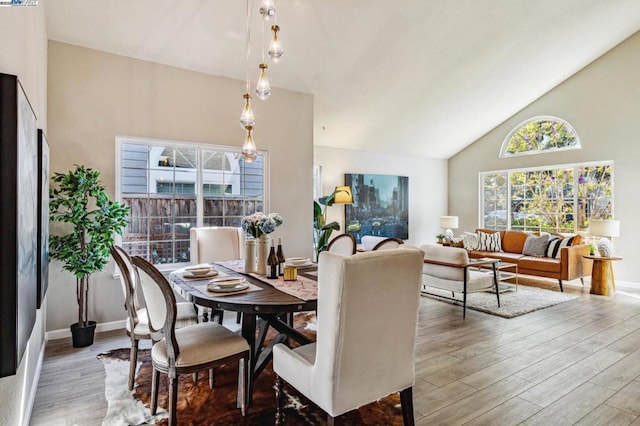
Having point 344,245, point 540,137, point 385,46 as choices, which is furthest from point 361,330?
point 540,137

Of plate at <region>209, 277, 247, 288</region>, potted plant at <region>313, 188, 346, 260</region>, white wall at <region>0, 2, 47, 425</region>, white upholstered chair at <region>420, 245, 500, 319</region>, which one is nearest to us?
white wall at <region>0, 2, 47, 425</region>

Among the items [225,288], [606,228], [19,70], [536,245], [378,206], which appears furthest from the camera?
[378,206]

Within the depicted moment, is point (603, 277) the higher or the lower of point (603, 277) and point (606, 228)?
the lower

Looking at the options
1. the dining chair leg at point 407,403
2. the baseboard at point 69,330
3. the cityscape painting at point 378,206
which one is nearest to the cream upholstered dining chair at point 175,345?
the dining chair leg at point 407,403

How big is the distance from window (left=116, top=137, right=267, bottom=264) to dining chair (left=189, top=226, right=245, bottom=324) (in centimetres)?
70

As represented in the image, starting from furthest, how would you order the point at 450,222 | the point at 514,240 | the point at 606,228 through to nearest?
the point at 450,222 < the point at 514,240 < the point at 606,228

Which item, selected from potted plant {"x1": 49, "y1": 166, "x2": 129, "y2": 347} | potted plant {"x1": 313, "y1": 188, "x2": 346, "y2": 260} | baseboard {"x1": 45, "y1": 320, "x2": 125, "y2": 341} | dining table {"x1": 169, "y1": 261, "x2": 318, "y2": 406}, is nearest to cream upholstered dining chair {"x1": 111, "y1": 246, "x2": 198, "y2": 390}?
dining table {"x1": 169, "y1": 261, "x2": 318, "y2": 406}

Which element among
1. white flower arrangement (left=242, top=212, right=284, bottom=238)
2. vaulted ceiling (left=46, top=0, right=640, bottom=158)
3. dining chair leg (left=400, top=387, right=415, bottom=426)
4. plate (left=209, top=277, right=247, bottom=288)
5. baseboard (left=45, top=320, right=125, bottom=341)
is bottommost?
baseboard (left=45, top=320, right=125, bottom=341)

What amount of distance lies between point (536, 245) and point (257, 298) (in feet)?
20.3

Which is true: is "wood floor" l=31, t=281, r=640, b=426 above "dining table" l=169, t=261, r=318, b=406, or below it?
below

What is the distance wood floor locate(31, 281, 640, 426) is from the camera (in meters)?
2.32

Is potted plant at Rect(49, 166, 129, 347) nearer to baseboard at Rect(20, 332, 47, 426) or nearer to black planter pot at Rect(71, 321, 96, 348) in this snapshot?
black planter pot at Rect(71, 321, 96, 348)

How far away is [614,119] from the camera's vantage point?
6.29 metres

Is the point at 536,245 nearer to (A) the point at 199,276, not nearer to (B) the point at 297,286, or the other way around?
(B) the point at 297,286
